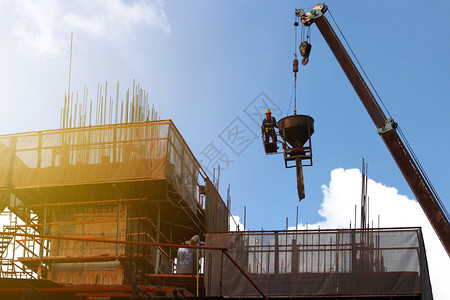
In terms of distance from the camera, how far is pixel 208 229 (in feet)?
102

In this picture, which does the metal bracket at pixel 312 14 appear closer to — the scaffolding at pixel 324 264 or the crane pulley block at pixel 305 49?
the crane pulley block at pixel 305 49

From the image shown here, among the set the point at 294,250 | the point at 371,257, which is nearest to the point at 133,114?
the point at 294,250

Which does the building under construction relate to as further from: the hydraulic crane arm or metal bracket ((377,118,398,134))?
metal bracket ((377,118,398,134))

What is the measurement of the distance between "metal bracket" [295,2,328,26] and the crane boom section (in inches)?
3.3

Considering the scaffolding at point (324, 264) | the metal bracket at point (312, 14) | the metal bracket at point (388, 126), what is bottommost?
the scaffolding at point (324, 264)

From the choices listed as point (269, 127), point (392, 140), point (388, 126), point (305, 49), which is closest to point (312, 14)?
point (305, 49)

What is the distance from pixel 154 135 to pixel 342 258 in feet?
31.2

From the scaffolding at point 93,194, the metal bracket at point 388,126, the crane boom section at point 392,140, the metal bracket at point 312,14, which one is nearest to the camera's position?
the scaffolding at point 93,194

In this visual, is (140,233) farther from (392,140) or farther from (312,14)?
(312,14)

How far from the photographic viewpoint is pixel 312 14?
112 ft

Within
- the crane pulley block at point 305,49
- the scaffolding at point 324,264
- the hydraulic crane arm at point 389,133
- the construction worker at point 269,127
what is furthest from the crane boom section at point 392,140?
the scaffolding at point 324,264

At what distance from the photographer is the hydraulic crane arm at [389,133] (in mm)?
28562

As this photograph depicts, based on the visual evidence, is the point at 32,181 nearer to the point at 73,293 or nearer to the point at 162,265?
the point at 162,265

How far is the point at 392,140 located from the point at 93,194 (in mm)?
14476
